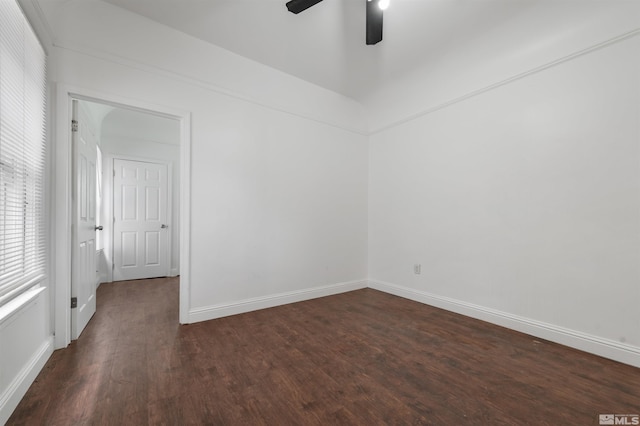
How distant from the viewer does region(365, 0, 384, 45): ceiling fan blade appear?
205 cm

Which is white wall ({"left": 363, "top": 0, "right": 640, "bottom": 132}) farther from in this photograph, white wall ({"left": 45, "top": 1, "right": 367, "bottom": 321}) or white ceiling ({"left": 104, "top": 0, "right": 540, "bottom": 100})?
white wall ({"left": 45, "top": 1, "right": 367, "bottom": 321})

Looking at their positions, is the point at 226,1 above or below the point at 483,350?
above

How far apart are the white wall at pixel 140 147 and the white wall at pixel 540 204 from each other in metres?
4.15

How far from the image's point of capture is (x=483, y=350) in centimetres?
229

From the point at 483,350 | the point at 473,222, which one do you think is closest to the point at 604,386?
the point at 483,350

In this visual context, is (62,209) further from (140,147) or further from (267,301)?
(140,147)

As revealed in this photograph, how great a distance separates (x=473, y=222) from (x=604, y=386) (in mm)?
1655

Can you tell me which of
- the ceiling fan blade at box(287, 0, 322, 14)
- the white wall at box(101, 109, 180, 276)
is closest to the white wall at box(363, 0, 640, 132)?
the ceiling fan blade at box(287, 0, 322, 14)

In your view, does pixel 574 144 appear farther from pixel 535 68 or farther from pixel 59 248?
pixel 59 248

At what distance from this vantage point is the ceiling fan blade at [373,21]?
6.72ft

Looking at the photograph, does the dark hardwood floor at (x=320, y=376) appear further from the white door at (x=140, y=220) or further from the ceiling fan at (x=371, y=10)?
the ceiling fan at (x=371, y=10)

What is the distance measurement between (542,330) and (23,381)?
3.90m

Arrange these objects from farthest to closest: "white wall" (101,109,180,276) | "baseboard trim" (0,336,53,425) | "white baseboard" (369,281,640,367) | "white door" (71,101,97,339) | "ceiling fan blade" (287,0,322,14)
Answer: "white wall" (101,109,180,276), "white door" (71,101,97,339), "white baseboard" (369,281,640,367), "ceiling fan blade" (287,0,322,14), "baseboard trim" (0,336,53,425)

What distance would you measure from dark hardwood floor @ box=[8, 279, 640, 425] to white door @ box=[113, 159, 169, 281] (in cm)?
217
